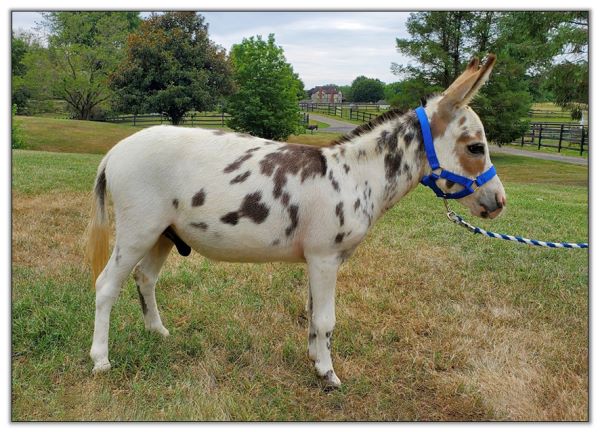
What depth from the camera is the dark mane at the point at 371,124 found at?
11.9 ft

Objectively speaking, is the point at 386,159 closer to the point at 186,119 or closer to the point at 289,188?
the point at 289,188

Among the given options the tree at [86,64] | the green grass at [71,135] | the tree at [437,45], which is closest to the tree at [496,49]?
the tree at [437,45]

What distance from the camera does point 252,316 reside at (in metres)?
4.60

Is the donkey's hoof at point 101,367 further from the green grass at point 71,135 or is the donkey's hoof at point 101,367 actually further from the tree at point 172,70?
the green grass at point 71,135

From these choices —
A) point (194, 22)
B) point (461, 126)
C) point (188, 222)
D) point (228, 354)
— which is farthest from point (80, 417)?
point (194, 22)

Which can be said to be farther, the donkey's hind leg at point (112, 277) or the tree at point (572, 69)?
the tree at point (572, 69)

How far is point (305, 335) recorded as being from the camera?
14.1ft

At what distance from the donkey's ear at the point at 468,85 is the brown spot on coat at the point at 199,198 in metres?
1.82

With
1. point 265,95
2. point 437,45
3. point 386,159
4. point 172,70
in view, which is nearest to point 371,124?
point 386,159

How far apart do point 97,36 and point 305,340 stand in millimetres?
21170

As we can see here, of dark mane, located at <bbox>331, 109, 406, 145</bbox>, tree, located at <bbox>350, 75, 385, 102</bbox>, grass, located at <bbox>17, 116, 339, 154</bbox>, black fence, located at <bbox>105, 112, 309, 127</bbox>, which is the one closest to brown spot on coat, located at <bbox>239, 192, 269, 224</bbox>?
dark mane, located at <bbox>331, 109, 406, 145</bbox>

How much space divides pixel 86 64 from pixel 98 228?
2491 centimetres

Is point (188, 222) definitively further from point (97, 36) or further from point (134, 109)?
point (97, 36)

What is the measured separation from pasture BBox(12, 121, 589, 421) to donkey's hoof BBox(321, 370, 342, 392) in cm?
8
